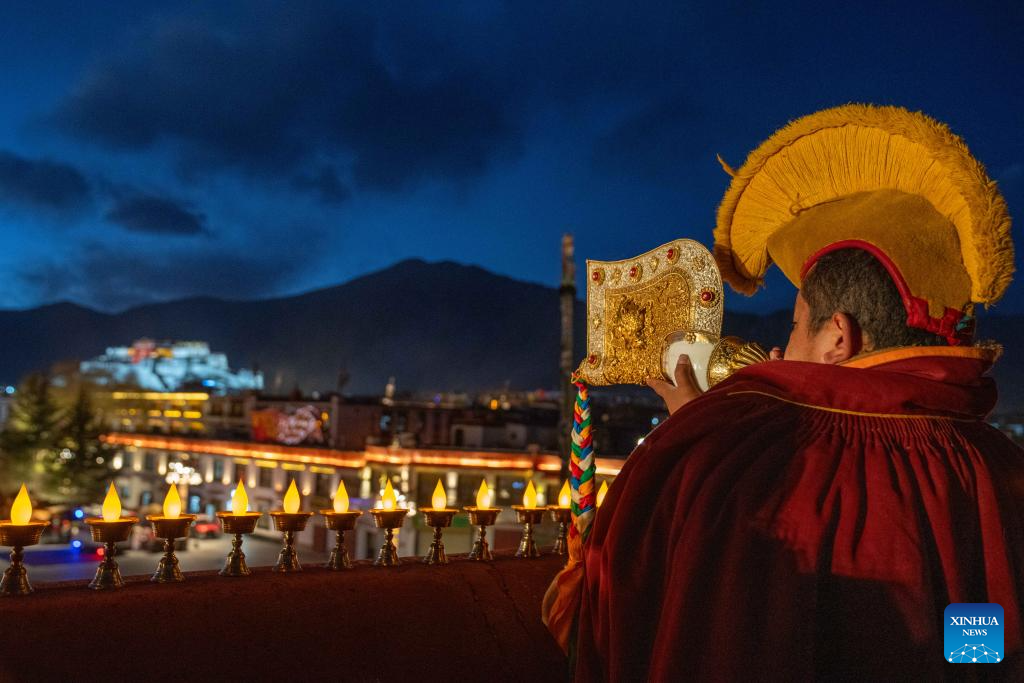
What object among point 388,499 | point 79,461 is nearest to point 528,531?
point 388,499

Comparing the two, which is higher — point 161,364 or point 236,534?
point 161,364

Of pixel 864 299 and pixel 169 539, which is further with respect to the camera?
pixel 169 539

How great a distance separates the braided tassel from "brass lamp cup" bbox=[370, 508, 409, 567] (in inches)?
43.5

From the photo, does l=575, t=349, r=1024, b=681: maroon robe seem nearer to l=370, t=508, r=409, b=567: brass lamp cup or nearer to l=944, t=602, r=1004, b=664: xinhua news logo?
l=944, t=602, r=1004, b=664: xinhua news logo

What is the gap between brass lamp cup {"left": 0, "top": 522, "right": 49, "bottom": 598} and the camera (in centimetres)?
242

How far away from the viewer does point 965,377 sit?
66.4 inches

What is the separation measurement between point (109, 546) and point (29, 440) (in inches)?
Result: 1574

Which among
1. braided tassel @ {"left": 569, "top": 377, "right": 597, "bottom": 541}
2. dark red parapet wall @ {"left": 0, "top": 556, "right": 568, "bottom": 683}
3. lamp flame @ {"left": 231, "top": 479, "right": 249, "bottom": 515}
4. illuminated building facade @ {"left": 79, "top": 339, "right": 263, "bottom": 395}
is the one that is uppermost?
illuminated building facade @ {"left": 79, "top": 339, "right": 263, "bottom": 395}

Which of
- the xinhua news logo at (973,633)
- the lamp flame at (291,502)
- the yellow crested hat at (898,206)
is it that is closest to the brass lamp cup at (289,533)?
the lamp flame at (291,502)

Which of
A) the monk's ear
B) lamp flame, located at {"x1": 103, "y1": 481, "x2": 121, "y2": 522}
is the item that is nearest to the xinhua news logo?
the monk's ear

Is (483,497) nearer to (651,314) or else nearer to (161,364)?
(651,314)

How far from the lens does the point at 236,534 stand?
3.05m

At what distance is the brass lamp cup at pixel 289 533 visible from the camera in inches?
121

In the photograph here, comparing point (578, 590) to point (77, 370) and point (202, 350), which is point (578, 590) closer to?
point (77, 370)
